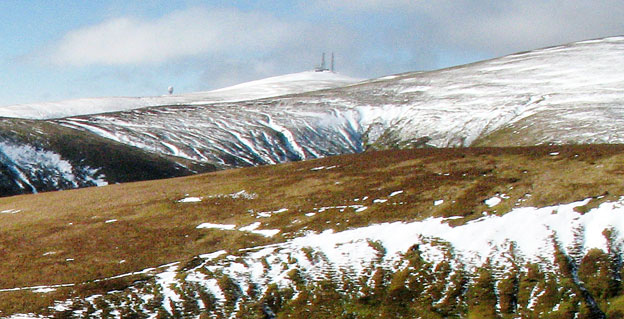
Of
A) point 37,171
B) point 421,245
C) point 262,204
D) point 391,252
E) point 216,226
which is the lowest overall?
point 37,171

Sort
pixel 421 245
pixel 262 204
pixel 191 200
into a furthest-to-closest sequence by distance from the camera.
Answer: pixel 191 200
pixel 262 204
pixel 421 245

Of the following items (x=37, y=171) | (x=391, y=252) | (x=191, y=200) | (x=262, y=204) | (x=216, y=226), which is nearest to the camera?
(x=391, y=252)

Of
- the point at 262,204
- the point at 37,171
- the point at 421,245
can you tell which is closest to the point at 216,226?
the point at 262,204

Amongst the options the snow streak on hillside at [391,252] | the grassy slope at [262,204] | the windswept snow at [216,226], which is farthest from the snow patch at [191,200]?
the snow streak on hillside at [391,252]

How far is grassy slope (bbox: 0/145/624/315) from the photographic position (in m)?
51.5

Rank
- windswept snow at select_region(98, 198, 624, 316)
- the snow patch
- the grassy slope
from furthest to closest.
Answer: the snow patch → the grassy slope → windswept snow at select_region(98, 198, 624, 316)

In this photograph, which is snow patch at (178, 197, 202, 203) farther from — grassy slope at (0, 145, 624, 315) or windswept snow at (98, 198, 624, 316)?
windswept snow at (98, 198, 624, 316)

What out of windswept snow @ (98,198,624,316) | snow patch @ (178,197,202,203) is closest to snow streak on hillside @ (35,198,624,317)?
windswept snow @ (98,198,624,316)

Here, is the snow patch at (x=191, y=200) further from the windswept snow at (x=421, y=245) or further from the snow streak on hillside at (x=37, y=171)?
the snow streak on hillside at (x=37, y=171)

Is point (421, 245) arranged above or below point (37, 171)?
above

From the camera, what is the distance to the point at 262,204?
63625 mm

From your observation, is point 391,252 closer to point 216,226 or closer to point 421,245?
point 421,245

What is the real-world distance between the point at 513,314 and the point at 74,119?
177m

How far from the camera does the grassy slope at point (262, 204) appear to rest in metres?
51.5
